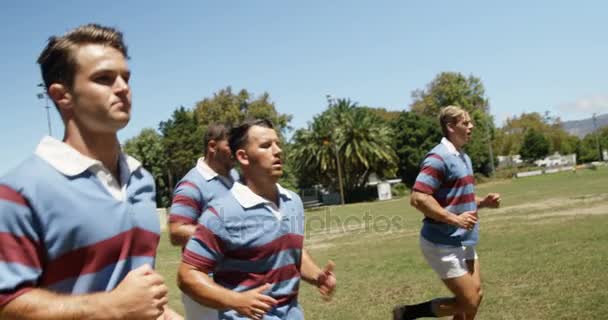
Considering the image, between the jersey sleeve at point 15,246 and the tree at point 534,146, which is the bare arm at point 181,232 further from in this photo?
the tree at point 534,146

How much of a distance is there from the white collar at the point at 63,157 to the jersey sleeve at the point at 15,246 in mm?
205

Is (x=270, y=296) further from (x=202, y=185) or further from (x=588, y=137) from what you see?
(x=588, y=137)

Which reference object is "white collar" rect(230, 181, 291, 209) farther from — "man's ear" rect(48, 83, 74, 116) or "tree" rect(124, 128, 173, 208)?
"tree" rect(124, 128, 173, 208)

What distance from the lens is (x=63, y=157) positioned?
2.09 m

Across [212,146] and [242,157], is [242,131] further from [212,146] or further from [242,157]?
[212,146]

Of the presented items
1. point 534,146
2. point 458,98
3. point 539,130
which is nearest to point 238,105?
point 458,98

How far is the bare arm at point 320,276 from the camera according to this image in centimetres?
372

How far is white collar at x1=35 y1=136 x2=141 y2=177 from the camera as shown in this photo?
2.05 metres

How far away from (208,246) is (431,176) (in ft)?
10.6

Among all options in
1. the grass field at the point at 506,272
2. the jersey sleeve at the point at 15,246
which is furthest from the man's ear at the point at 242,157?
the grass field at the point at 506,272

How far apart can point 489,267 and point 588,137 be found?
115 meters

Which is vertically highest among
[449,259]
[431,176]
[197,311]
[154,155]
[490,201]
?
[154,155]

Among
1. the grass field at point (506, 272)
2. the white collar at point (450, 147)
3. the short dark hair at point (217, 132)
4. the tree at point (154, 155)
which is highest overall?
the tree at point (154, 155)

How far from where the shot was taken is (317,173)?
202ft
